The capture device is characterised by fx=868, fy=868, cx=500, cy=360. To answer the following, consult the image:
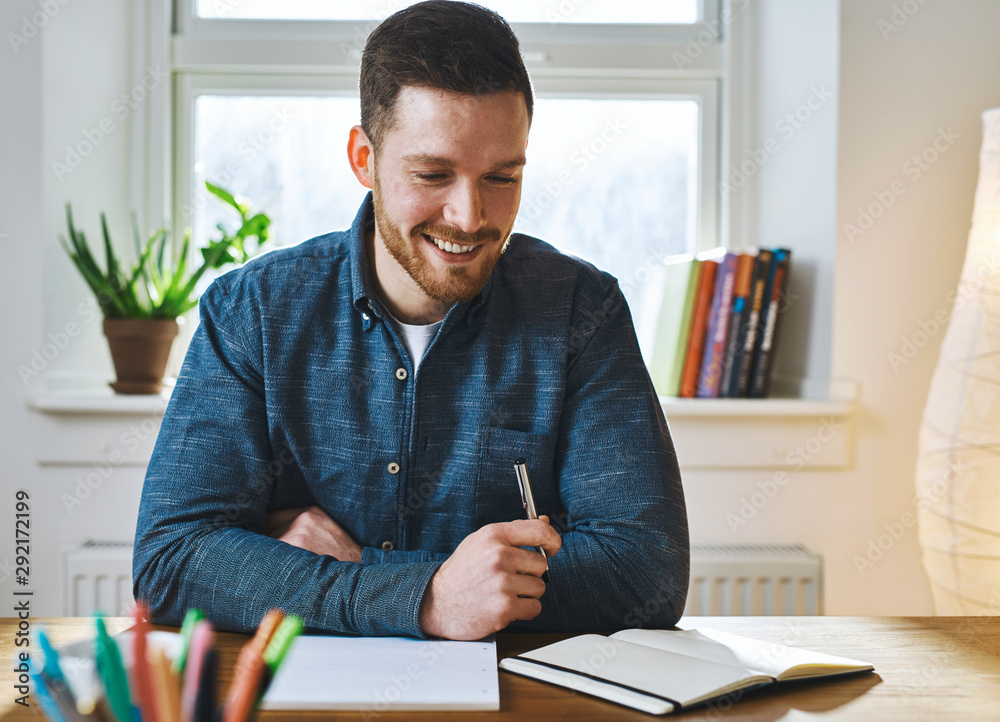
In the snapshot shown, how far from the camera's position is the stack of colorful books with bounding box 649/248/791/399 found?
2002mm

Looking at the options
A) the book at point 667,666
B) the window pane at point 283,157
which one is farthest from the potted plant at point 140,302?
the book at point 667,666

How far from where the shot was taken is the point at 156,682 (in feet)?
1.37

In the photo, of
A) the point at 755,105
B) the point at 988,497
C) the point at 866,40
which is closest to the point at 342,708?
the point at 988,497

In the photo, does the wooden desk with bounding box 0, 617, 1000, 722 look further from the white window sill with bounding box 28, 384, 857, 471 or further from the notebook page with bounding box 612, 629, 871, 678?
the white window sill with bounding box 28, 384, 857, 471

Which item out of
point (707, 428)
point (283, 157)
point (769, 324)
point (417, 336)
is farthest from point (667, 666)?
point (283, 157)

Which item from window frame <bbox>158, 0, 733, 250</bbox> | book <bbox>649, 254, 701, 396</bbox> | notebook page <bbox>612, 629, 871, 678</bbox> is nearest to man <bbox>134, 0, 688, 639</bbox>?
notebook page <bbox>612, 629, 871, 678</bbox>

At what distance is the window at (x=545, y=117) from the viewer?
7.29 ft

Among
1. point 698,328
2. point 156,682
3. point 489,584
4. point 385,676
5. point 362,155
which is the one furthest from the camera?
point 698,328

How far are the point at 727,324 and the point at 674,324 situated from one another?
124 millimetres

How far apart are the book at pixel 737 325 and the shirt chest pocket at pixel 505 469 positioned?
3.08 feet

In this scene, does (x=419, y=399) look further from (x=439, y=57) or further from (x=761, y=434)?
(x=761, y=434)

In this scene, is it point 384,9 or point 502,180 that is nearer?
point 502,180

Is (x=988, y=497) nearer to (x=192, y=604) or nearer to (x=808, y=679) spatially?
(x=808, y=679)

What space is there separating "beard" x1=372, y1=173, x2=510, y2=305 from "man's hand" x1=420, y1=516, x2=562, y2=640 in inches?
14.2
